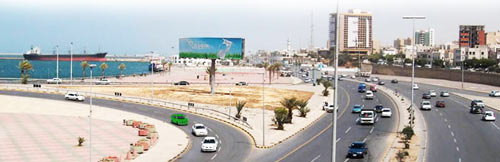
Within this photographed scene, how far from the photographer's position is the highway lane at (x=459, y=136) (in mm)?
42266

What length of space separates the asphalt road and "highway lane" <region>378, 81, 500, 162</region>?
3788mm

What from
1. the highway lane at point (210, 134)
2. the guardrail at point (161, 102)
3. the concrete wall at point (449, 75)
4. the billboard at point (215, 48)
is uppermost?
the billboard at point (215, 48)

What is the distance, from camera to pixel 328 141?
48.8 metres

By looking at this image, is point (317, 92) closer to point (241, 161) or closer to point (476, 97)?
point (476, 97)

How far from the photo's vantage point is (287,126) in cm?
5959

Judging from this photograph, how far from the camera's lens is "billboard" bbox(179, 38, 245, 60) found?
96.6 meters

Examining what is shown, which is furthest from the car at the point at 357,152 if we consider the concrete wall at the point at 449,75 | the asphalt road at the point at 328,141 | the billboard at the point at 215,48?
the concrete wall at the point at 449,75

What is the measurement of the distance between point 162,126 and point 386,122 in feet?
76.3

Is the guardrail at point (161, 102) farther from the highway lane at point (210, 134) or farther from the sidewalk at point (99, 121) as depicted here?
the sidewalk at point (99, 121)

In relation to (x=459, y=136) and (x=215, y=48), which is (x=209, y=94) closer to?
(x=215, y=48)

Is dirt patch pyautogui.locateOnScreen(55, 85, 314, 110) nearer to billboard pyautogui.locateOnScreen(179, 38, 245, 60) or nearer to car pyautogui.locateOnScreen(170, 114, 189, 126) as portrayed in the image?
billboard pyautogui.locateOnScreen(179, 38, 245, 60)

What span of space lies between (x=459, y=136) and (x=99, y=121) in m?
36.1

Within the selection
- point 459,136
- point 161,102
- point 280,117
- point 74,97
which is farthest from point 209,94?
point 459,136

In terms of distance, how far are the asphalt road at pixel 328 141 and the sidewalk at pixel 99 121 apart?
7426 millimetres
